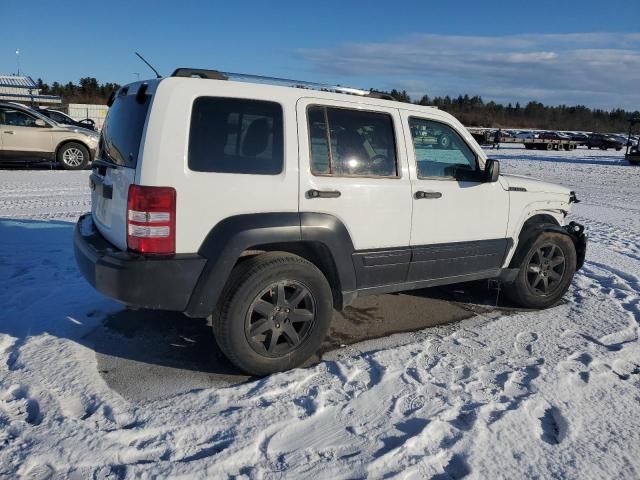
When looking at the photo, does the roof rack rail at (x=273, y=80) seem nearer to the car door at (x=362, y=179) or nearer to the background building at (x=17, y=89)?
the car door at (x=362, y=179)

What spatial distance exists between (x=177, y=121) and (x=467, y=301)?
136 inches

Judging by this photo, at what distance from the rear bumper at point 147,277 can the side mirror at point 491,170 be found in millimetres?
2476

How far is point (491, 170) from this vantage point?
4.36 meters

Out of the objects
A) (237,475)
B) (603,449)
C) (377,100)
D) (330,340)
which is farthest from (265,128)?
(603,449)

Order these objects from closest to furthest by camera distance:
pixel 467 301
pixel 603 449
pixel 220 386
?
pixel 603 449
pixel 220 386
pixel 467 301

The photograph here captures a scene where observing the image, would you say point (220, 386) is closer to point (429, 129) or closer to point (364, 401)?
point (364, 401)

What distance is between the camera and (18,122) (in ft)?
42.4

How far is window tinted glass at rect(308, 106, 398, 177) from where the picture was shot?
12.1ft

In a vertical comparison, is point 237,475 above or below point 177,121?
below

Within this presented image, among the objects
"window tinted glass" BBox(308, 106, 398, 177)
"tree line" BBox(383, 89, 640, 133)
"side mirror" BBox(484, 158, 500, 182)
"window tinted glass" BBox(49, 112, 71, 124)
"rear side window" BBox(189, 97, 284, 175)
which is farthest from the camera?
"tree line" BBox(383, 89, 640, 133)

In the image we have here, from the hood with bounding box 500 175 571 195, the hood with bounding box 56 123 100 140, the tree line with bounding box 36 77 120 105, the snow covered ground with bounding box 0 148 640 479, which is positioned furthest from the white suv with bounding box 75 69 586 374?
the tree line with bounding box 36 77 120 105

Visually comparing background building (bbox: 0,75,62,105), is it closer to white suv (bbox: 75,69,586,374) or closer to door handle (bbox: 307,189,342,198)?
white suv (bbox: 75,69,586,374)

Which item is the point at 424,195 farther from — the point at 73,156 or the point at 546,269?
the point at 73,156

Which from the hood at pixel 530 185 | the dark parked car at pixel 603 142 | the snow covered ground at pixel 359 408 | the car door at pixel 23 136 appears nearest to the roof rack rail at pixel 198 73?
the snow covered ground at pixel 359 408
